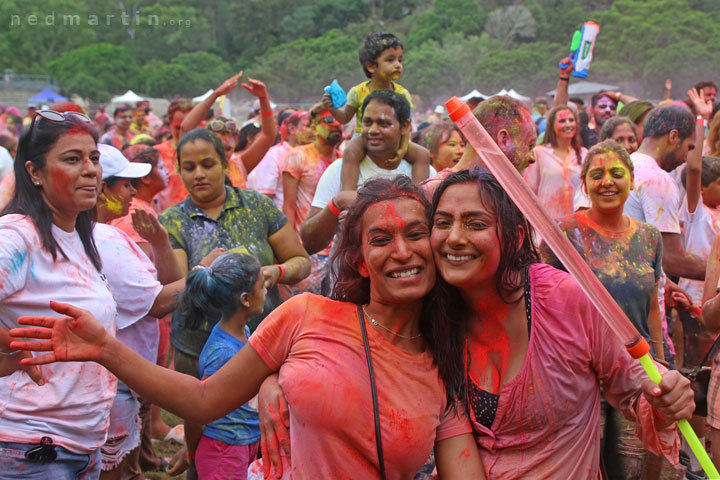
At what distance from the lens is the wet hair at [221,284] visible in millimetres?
3652

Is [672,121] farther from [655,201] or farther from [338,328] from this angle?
[338,328]

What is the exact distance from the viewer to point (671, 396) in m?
2.08

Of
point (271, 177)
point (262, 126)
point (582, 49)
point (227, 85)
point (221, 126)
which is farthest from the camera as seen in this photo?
point (582, 49)

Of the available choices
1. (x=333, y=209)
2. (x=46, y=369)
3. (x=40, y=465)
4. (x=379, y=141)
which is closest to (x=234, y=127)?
(x=379, y=141)

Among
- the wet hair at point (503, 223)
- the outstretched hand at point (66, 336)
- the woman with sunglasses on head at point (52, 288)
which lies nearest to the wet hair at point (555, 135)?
the wet hair at point (503, 223)

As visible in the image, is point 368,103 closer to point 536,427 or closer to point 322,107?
point 322,107

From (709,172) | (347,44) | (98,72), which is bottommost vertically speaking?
(709,172)

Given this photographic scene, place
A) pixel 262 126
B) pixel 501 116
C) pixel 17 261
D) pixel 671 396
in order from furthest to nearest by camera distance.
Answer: pixel 262 126 < pixel 501 116 < pixel 17 261 < pixel 671 396

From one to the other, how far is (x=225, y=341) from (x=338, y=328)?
1506 millimetres

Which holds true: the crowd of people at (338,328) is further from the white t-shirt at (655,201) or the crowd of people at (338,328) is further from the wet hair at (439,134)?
the wet hair at (439,134)

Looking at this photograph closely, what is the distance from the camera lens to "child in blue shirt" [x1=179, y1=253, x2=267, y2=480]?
3609 millimetres

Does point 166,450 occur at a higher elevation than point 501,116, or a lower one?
lower

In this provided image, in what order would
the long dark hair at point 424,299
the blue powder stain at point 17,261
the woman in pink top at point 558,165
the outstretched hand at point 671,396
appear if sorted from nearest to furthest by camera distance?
the outstretched hand at point 671,396 < the long dark hair at point 424,299 < the blue powder stain at point 17,261 < the woman in pink top at point 558,165

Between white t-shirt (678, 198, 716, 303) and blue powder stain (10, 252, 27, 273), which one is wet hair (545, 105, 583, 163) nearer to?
white t-shirt (678, 198, 716, 303)
